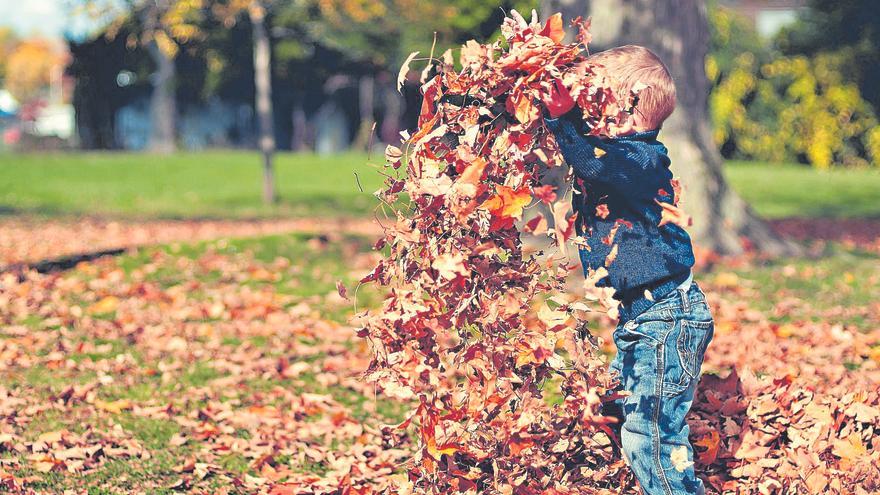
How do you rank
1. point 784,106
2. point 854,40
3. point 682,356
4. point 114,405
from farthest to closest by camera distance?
point 784,106
point 854,40
point 114,405
point 682,356

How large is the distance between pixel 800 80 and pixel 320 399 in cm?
2614

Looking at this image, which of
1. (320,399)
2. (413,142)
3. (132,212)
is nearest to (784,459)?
(413,142)

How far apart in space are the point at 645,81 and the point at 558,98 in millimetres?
328

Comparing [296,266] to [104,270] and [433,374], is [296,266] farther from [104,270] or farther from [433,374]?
[433,374]

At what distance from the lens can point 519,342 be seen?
3217 mm

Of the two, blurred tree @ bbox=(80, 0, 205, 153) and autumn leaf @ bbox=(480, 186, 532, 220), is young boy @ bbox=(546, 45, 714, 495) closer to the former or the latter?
autumn leaf @ bbox=(480, 186, 532, 220)

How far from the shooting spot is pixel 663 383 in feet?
10.5

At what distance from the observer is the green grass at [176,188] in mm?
17578

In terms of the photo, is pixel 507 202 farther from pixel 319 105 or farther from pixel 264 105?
pixel 319 105

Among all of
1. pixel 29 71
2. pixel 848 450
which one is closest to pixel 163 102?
pixel 848 450

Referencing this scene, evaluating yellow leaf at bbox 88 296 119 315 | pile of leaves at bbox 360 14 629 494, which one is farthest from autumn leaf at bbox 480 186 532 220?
yellow leaf at bbox 88 296 119 315

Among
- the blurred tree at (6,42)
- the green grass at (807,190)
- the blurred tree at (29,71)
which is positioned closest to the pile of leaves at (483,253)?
the green grass at (807,190)

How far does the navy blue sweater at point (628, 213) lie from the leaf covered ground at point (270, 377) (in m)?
0.84

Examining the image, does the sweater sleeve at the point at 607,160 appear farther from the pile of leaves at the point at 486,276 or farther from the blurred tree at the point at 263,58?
the blurred tree at the point at 263,58
